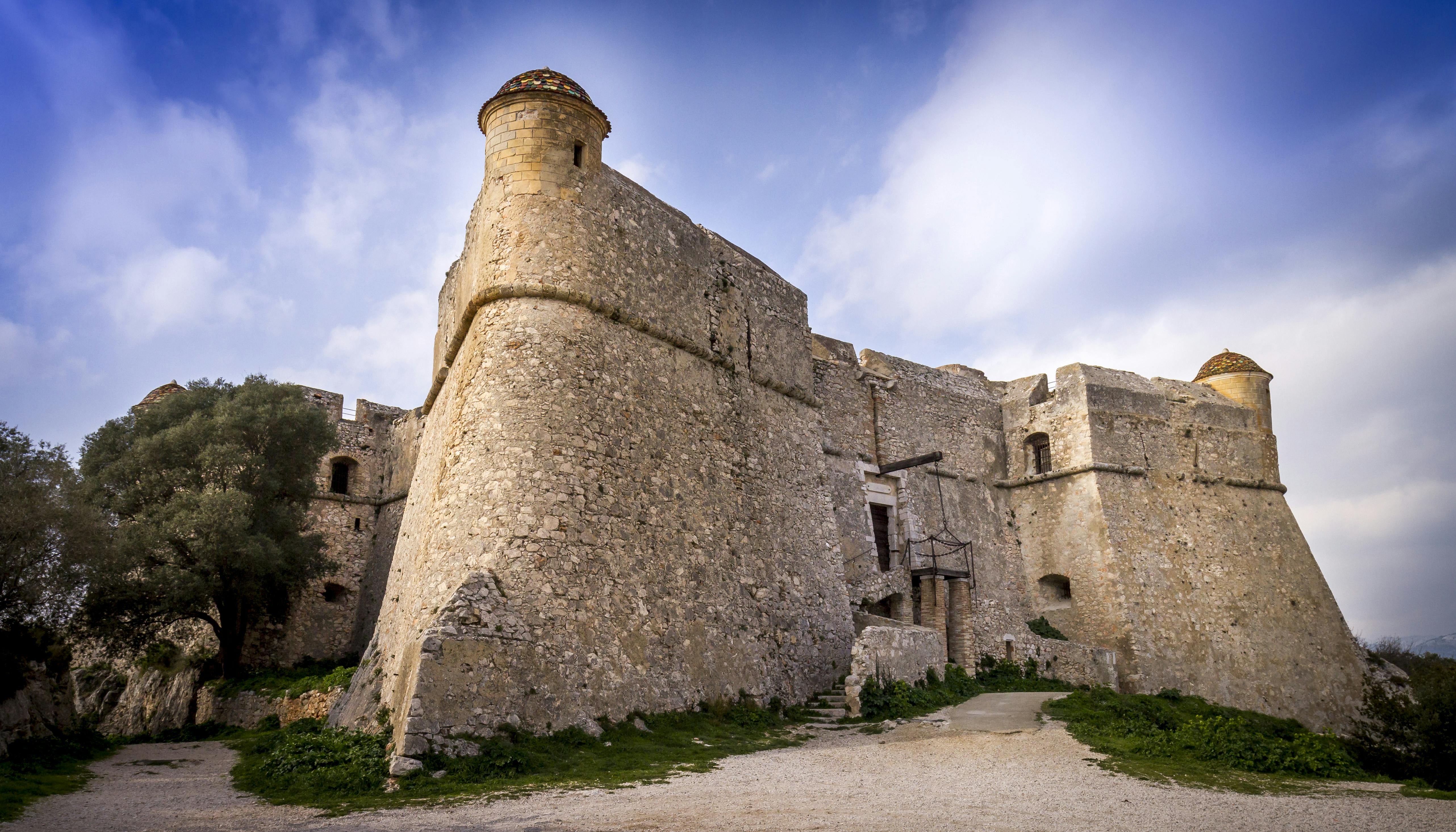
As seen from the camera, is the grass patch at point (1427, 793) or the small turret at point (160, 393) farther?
the small turret at point (160, 393)

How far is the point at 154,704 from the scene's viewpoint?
20.3 m

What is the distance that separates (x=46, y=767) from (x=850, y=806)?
10.9m

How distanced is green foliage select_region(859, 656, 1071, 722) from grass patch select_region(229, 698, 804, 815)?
198cm

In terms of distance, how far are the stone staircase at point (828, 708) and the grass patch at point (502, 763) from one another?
1255 mm

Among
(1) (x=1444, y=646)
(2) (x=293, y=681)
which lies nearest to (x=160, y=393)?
(2) (x=293, y=681)

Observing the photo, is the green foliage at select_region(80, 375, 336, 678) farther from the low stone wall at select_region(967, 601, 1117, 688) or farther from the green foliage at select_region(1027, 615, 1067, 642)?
the green foliage at select_region(1027, 615, 1067, 642)

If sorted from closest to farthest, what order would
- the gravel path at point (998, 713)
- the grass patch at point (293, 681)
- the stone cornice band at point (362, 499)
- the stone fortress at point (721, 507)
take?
the stone fortress at point (721, 507), the gravel path at point (998, 713), the grass patch at point (293, 681), the stone cornice band at point (362, 499)

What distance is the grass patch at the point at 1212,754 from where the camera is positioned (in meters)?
8.68

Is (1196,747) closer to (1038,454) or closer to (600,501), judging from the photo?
(600,501)

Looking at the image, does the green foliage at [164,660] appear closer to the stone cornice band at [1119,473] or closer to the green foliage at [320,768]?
the green foliage at [320,768]

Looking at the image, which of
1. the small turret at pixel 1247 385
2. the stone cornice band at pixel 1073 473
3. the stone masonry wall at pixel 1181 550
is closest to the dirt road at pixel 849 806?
the stone masonry wall at pixel 1181 550

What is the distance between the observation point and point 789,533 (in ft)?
52.7

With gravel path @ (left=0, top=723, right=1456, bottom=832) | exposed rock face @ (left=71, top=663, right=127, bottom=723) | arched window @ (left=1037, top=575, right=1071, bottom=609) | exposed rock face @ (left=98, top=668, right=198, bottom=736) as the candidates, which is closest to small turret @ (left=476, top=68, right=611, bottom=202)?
gravel path @ (left=0, top=723, right=1456, bottom=832)

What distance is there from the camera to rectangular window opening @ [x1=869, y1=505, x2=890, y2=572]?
21.0 metres
